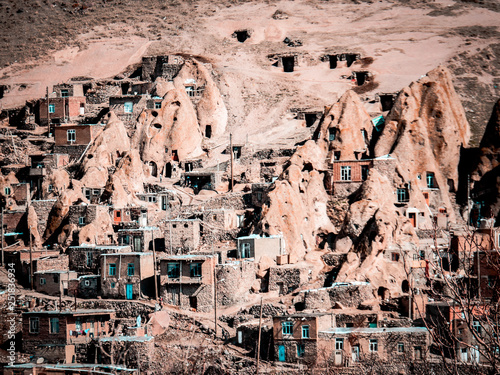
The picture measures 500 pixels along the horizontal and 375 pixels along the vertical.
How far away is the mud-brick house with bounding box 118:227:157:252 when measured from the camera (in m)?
63.0

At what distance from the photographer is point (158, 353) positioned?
176 ft

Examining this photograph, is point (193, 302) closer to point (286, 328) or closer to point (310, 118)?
point (286, 328)

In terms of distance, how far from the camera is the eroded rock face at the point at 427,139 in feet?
226

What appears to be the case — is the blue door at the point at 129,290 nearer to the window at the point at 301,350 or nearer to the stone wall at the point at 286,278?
the stone wall at the point at 286,278

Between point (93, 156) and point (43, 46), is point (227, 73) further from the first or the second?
point (43, 46)

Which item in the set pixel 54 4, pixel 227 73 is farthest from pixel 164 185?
pixel 54 4

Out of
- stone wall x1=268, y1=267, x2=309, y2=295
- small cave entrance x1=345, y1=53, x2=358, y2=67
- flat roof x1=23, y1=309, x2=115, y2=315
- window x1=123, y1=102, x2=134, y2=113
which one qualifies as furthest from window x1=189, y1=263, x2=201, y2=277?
small cave entrance x1=345, y1=53, x2=358, y2=67

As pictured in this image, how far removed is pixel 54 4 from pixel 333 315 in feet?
323

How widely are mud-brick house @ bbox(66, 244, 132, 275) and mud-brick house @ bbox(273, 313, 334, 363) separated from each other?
13369mm

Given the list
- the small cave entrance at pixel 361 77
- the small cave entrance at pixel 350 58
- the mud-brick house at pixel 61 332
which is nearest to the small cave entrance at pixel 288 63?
the small cave entrance at pixel 350 58

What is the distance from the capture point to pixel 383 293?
2302 inches

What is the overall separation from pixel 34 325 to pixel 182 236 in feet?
37.0

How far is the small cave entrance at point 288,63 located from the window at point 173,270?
4631 cm

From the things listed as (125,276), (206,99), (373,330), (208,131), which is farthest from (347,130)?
(373,330)
